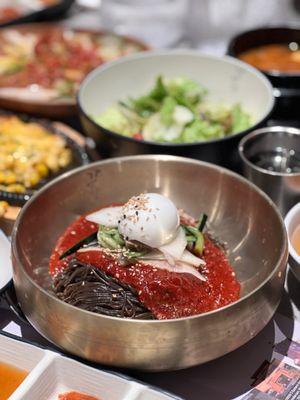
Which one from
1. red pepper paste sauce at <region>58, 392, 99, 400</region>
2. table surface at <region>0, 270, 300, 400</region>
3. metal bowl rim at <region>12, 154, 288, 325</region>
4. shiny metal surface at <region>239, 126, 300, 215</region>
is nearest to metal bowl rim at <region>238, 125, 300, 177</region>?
shiny metal surface at <region>239, 126, 300, 215</region>

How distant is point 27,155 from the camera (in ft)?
6.81

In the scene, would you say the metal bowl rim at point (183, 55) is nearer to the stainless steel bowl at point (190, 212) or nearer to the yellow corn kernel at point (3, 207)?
the stainless steel bowl at point (190, 212)

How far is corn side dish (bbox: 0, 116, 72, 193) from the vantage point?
1.99 metres

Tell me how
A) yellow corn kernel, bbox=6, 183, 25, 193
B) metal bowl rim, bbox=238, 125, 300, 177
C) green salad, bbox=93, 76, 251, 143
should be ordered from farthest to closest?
green salad, bbox=93, 76, 251, 143 → yellow corn kernel, bbox=6, 183, 25, 193 → metal bowl rim, bbox=238, 125, 300, 177

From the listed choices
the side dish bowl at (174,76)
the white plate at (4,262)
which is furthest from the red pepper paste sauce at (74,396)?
the side dish bowl at (174,76)

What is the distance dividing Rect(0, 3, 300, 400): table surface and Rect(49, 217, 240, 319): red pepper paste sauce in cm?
13

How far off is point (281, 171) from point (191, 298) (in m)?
0.71

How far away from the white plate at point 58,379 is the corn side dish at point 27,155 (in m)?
0.70

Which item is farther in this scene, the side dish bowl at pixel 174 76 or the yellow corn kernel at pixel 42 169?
the side dish bowl at pixel 174 76

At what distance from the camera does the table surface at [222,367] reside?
1332 millimetres

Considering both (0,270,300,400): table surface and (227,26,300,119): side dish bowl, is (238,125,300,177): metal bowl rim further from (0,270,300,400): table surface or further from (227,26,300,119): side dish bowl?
(0,270,300,400): table surface

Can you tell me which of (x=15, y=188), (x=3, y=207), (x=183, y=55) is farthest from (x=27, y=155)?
(x=183, y=55)

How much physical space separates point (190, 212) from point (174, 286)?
1.60 feet

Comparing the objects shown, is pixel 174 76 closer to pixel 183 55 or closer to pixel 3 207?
pixel 183 55
